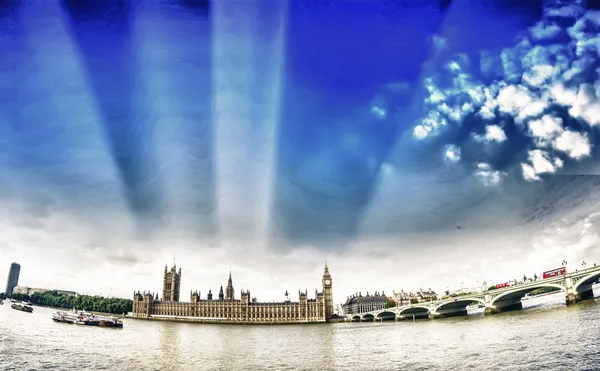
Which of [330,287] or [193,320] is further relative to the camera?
[330,287]

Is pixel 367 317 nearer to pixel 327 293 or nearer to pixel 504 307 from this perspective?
pixel 327 293

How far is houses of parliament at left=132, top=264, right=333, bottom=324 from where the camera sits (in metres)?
117

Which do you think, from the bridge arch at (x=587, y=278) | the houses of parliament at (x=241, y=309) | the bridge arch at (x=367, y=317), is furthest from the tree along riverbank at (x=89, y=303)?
the bridge arch at (x=587, y=278)

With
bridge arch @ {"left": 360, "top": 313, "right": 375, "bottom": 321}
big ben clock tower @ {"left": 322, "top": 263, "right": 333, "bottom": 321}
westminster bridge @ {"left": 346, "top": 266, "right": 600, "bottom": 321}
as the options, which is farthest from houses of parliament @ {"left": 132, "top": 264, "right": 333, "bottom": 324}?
westminster bridge @ {"left": 346, "top": 266, "right": 600, "bottom": 321}

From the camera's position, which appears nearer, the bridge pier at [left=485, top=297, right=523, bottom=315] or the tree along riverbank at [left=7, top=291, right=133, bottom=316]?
the bridge pier at [left=485, top=297, right=523, bottom=315]

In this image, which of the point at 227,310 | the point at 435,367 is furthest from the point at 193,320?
the point at 435,367

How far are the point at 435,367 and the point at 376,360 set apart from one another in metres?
Result: 4.91

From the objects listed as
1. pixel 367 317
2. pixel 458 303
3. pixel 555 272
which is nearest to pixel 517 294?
pixel 555 272

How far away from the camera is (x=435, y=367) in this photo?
2098cm

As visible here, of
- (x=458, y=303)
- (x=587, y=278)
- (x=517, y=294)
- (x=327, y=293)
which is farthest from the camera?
(x=327, y=293)

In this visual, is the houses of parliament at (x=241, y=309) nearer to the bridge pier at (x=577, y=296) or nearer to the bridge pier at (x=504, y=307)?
the bridge pier at (x=504, y=307)

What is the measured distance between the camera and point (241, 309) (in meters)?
121

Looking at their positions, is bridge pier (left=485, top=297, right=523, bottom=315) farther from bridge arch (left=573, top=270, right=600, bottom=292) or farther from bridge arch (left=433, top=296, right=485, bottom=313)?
bridge arch (left=573, top=270, right=600, bottom=292)

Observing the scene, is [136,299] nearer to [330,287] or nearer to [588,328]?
[330,287]
